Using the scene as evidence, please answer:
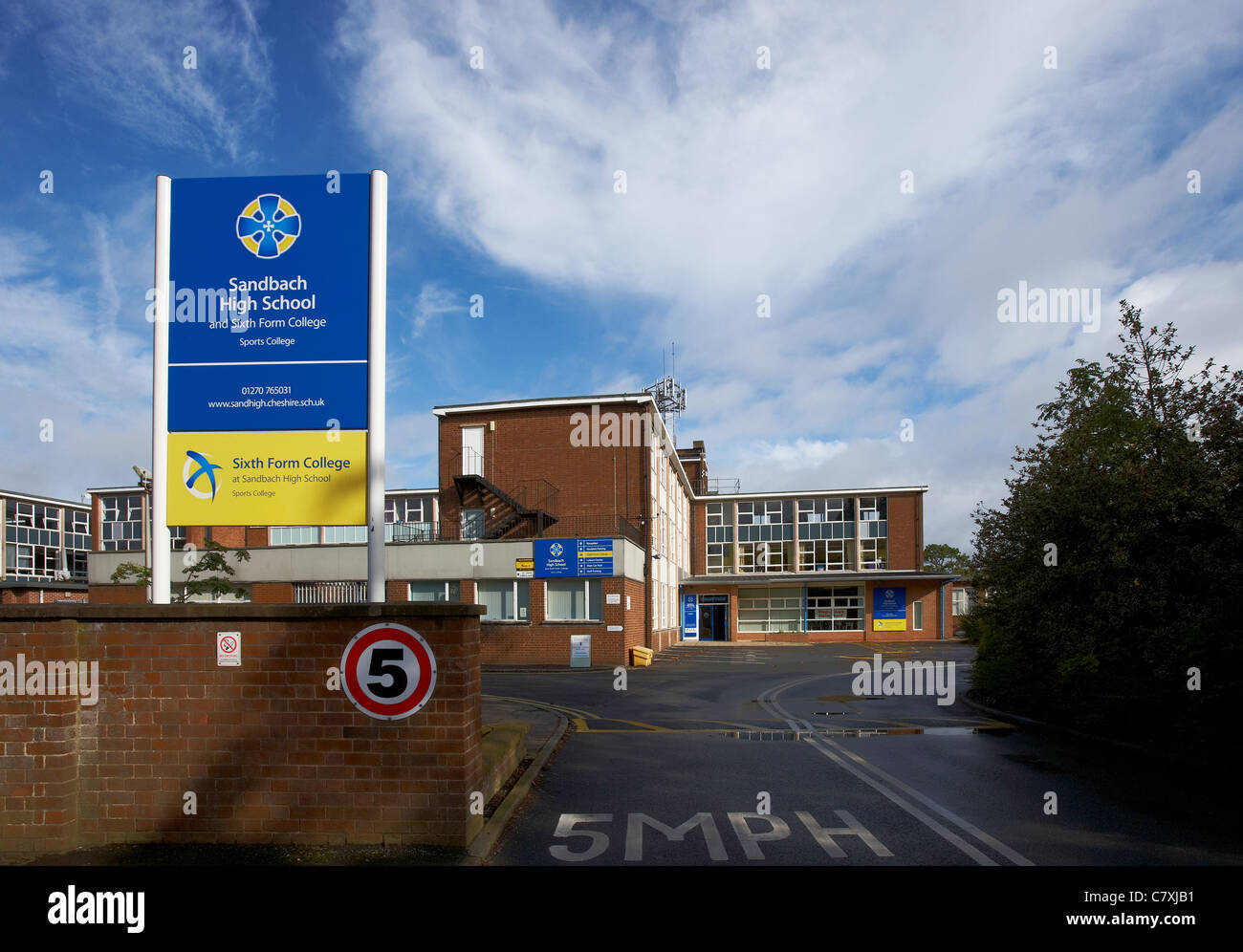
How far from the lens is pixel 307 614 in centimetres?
624

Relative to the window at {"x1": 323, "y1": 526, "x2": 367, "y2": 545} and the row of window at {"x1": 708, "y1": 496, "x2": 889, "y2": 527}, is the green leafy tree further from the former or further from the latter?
the row of window at {"x1": 708, "y1": 496, "x2": 889, "y2": 527}

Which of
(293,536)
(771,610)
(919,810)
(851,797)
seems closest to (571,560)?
(293,536)

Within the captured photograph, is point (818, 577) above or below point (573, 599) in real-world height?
below

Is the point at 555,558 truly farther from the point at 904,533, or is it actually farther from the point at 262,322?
the point at 904,533

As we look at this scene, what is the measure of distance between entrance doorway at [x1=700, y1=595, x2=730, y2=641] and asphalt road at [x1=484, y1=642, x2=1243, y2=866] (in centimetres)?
3475

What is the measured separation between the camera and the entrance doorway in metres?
50.6

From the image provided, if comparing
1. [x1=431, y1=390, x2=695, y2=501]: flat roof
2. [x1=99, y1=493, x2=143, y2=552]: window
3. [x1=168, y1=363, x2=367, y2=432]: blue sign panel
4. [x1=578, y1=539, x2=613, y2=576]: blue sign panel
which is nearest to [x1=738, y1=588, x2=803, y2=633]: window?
[x1=431, y1=390, x2=695, y2=501]: flat roof

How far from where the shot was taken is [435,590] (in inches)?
1196

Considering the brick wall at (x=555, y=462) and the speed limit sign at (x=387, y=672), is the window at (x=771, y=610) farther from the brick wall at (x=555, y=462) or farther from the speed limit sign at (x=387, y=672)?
the speed limit sign at (x=387, y=672)

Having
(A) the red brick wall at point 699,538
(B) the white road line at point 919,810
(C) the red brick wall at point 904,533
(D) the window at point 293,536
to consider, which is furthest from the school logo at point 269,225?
(A) the red brick wall at point 699,538

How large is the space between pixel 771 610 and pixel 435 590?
25.7m
